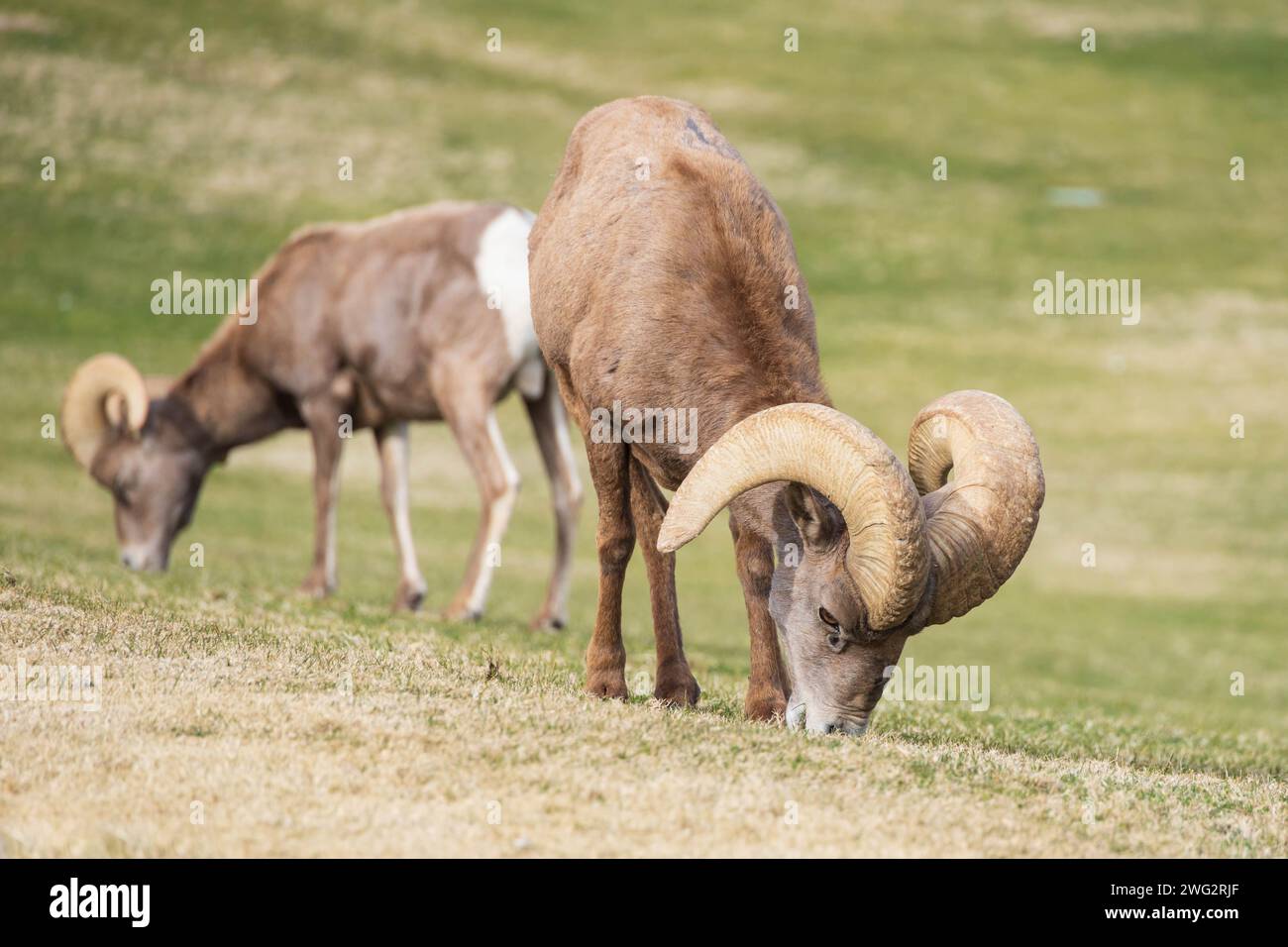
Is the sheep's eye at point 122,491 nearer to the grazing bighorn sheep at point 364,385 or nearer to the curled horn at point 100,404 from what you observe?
the grazing bighorn sheep at point 364,385

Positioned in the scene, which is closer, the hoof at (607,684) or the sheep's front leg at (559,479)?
the hoof at (607,684)

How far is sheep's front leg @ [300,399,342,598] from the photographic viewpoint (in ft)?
52.9

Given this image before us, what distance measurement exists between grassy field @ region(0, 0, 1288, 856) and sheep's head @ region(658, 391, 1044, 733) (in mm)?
482

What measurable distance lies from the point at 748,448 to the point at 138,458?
1127 cm

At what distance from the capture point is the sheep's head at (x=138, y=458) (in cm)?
1739

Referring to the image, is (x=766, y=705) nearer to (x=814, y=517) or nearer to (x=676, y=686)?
(x=676, y=686)

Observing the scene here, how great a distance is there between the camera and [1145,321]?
133 feet

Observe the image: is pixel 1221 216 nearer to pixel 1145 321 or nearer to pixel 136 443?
pixel 1145 321

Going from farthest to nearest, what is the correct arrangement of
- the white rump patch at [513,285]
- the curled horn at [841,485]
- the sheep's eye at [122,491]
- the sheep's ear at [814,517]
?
the sheep's eye at [122,491]
the white rump patch at [513,285]
the sheep's ear at [814,517]
the curled horn at [841,485]

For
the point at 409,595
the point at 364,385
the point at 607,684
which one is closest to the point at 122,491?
the point at 364,385

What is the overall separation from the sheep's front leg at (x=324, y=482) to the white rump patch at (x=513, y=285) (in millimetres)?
2046

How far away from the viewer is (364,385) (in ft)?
53.6

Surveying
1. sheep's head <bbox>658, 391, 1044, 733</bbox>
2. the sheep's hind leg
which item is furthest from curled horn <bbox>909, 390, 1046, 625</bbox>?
the sheep's hind leg

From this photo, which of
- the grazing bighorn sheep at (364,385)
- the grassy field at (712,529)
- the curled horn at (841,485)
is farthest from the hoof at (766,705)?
the grazing bighorn sheep at (364,385)
